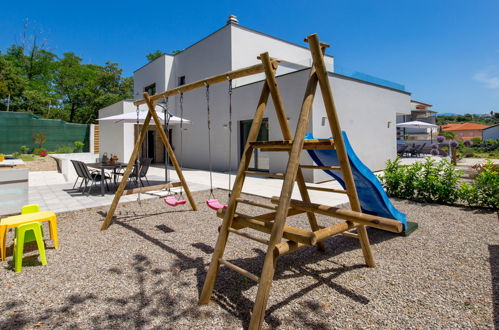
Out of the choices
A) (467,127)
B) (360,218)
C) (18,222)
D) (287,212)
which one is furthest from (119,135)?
(467,127)

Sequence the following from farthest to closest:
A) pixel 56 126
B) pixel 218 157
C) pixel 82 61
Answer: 1. pixel 82 61
2. pixel 56 126
3. pixel 218 157

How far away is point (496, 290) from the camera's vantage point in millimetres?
2326

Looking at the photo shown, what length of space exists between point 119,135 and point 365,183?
14468mm

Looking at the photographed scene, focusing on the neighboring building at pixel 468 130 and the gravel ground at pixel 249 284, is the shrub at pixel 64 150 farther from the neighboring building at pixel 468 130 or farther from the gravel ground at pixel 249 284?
the neighboring building at pixel 468 130

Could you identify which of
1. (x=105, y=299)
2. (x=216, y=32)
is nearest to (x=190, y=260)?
(x=105, y=299)

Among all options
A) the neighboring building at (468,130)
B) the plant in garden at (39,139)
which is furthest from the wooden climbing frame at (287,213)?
the neighboring building at (468,130)

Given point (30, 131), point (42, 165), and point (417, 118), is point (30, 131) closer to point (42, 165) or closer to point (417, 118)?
point (42, 165)

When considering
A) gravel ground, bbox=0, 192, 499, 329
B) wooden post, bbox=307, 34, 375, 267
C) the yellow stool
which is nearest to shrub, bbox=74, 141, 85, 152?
gravel ground, bbox=0, 192, 499, 329

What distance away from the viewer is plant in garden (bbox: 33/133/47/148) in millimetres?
18234

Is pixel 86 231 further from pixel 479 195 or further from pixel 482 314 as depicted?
pixel 479 195

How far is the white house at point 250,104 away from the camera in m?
8.95

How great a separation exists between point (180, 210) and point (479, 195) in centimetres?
538

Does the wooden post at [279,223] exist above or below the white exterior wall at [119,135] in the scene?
below

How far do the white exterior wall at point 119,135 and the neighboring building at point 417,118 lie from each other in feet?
59.2
